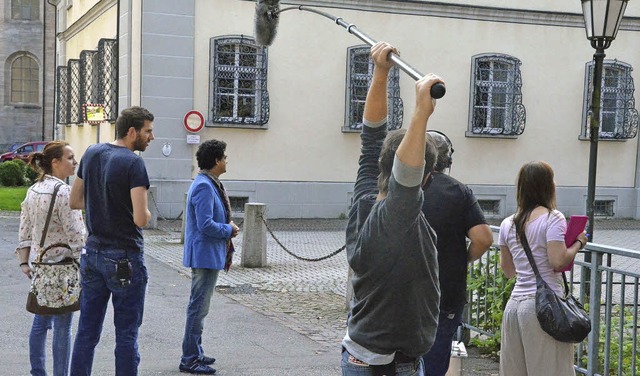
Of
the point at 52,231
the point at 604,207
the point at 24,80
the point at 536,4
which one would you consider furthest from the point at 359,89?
the point at 24,80

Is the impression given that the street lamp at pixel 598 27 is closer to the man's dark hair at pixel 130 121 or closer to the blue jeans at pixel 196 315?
the blue jeans at pixel 196 315

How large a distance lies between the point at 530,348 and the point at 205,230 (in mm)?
2944

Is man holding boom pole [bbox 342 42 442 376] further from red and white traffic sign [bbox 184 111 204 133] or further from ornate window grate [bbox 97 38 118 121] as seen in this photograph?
ornate window grate [bbox 97 38 118 121]

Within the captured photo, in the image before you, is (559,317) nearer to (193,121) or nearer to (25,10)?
(193,121)

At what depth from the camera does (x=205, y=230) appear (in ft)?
23.7

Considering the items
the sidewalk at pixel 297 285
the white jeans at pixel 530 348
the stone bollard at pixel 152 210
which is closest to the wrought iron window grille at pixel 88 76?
the stone bollard at pixel 152 210

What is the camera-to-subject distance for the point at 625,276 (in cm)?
613

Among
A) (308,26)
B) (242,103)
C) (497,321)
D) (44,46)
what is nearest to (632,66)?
(308,26)

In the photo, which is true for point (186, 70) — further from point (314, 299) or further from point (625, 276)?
point (625, 276)

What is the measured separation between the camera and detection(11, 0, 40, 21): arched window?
51.2m

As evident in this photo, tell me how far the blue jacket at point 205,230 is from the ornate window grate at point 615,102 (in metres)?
17.6

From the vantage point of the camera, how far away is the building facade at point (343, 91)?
2033cm

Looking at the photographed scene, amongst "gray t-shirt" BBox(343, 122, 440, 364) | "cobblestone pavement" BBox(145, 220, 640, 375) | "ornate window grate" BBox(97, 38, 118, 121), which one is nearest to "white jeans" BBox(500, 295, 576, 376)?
"cobblestone pavement" BBox(145, 220, 640, 375)

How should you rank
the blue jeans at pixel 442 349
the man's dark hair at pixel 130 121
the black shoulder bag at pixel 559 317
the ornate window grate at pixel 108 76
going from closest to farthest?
the black shoulder bag at pixel 559 317
the blue jeans at pixel 442 349
the man's dark hair at pixel 130 121
the ornate window grate at pixel 108 76
